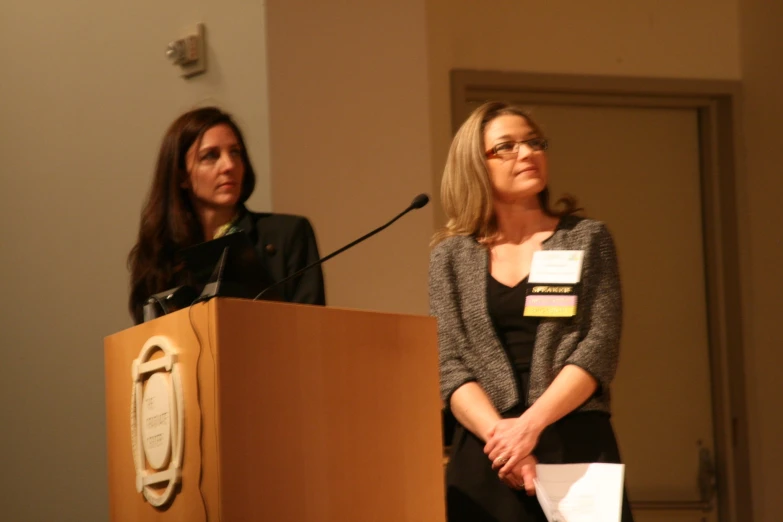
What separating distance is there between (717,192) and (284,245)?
104 inches

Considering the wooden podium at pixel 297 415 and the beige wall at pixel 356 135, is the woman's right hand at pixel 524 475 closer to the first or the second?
the wooden podium at pixel 297 415

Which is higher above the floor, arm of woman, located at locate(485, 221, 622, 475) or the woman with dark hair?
the woman with dark hair

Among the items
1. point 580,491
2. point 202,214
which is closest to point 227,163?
point 202,214

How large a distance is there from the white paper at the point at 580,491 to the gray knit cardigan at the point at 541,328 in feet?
0.63

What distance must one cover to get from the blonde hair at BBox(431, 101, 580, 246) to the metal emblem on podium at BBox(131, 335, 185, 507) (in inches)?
38.1

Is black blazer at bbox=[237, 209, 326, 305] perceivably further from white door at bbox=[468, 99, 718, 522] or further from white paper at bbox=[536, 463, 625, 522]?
white door at bbox=[468, 99, 718, 522]

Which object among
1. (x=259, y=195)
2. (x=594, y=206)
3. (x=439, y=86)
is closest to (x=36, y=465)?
(x=259, y=195)

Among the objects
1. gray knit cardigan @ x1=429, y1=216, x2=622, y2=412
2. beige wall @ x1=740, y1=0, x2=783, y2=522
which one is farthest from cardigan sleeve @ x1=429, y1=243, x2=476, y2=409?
beige wall @ x1=740, y1=0, x2=783, y2=522

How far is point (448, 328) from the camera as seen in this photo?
2.73 metres

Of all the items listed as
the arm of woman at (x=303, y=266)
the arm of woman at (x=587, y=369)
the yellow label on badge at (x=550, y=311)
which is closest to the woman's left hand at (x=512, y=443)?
the arm of woman at (x=587, y=369)

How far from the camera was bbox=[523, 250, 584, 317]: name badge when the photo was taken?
2605 millimetres

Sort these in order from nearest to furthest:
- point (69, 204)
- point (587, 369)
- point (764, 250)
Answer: point (587, 369)
point (69, 204)
point (764, 250)

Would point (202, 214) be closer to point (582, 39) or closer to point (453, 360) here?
point (453, 360)

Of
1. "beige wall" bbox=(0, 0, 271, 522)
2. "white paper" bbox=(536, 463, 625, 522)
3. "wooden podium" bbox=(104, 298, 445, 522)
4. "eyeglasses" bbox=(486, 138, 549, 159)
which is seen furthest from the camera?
"beige wall" bbox=(0, 0, 271, 522)
